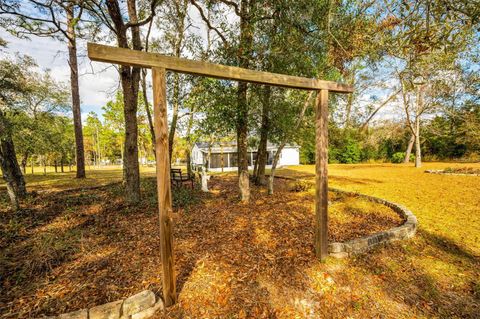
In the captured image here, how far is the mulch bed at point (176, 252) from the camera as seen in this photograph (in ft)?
8.35

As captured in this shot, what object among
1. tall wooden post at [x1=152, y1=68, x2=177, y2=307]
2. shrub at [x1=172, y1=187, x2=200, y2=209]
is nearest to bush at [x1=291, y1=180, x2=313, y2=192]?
shrub at [x1=172, y1=187, x2=200, y2=209]

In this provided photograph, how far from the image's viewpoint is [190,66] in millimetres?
2410

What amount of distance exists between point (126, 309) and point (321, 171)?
304 centimetres

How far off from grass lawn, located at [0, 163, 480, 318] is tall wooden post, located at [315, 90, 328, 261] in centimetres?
35

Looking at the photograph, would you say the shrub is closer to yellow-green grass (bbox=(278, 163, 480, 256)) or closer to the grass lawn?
the grass lawn

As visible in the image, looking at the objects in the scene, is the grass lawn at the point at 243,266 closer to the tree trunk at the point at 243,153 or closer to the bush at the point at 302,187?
the tree trunk at the point at 243,153

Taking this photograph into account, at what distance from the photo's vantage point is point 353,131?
88.0 feet

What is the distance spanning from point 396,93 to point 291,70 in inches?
729

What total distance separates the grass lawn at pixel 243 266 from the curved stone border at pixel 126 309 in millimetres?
229

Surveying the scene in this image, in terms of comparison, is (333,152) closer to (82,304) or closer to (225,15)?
(225,15)

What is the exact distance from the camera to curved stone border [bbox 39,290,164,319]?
6.73ft

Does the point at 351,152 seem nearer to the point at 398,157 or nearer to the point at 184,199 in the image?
the point at 398,157

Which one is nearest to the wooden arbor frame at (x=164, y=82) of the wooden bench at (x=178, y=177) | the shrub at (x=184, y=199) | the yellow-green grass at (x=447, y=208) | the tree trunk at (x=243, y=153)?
the tree trunk at (x=243, y=153)

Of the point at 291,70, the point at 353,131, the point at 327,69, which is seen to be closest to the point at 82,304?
the point at 291,70
